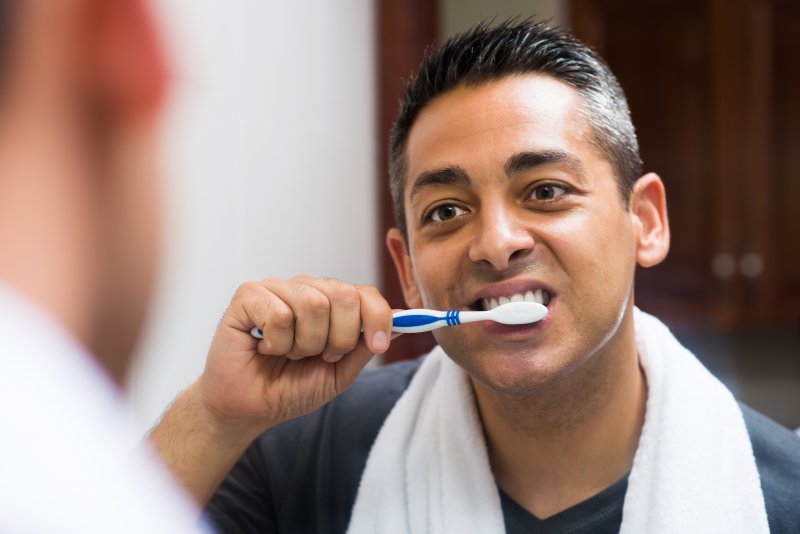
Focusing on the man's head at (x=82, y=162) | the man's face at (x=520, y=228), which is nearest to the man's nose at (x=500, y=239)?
the man's face at (x=520, y=228)

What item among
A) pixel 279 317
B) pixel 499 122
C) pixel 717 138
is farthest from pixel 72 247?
pixel 717 138

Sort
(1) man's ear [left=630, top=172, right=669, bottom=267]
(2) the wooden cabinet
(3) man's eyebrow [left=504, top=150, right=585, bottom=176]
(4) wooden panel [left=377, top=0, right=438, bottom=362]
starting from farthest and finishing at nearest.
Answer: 1. (2) the wooden cabinet
2. (4) wooden panel [left=377, top=0, right=438, bottom=362]
3. (1) man's ear [left=630, top=172, right=669, bottom=267]
4. (3) man's eyebrow [left=504, top=150, right=585, bottom=176]

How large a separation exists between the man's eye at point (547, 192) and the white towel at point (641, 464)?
0.86 ft

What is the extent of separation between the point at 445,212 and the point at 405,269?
0.16 meters

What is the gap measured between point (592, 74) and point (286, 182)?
39cm

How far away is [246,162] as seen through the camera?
2.41 feet

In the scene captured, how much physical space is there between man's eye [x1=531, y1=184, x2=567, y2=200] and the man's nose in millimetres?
34

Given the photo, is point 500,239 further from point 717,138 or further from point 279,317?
point 717,138

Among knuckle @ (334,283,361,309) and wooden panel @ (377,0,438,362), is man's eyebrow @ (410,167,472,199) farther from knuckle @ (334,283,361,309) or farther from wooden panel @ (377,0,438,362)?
wooden panel @ (377,0,438,362)

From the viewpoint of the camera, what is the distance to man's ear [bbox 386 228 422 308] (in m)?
0.91

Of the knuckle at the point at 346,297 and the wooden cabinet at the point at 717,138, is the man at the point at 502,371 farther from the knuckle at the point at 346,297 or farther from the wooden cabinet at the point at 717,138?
the wooden cabinet at the point at 717,138

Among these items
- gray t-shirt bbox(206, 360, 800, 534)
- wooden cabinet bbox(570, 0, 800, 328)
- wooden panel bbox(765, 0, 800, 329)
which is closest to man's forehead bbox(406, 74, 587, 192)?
gray t-shirt bbox(206, 360, 800, 534)

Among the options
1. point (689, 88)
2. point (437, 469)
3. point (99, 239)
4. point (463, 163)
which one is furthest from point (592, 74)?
point (689, 88)

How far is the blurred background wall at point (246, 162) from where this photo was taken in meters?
0.54
